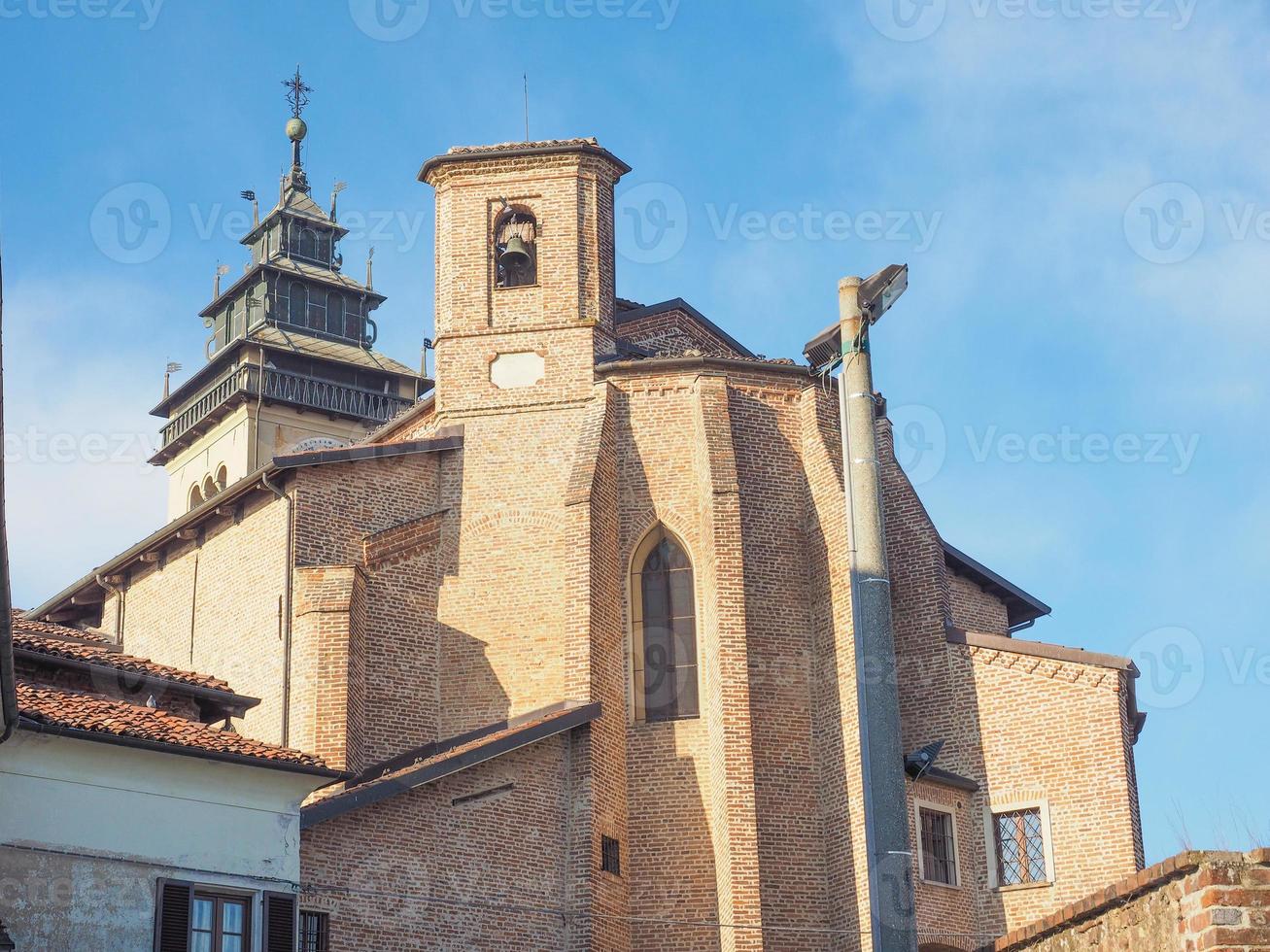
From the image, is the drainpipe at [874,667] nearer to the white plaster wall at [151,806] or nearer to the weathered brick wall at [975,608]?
the white plaster wall at [151,806]

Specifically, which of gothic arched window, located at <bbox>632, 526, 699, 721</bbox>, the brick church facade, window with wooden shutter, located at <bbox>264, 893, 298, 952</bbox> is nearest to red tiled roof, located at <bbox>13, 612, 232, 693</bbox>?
the brick church facade

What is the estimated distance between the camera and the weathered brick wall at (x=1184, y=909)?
35.9ft

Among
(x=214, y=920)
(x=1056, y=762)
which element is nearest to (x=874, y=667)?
(x=214, y=920)

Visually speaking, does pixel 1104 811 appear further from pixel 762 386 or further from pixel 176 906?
pixel 176 906

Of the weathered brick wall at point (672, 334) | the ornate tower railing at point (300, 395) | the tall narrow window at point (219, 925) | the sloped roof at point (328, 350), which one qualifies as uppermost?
the sloped roof at point (328, 350)

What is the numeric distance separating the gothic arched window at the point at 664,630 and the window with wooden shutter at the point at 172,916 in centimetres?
1137

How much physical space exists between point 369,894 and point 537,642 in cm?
732

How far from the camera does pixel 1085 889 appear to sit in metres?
28.8

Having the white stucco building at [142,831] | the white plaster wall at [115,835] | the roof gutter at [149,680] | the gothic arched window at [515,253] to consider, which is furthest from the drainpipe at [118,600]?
the white plaster wall at [115,835]

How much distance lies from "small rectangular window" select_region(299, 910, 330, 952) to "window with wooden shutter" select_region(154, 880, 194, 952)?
9.54ft

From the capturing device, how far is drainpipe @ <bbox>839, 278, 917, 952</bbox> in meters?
12.4

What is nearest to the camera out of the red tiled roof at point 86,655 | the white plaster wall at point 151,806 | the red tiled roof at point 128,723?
the white plaster wall at point 151,806

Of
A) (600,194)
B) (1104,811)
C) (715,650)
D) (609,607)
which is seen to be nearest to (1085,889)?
(1104,811)

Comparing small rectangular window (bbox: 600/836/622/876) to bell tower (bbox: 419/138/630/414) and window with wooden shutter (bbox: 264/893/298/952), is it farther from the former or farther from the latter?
bell tower (bbox: 419/138/630/414)
